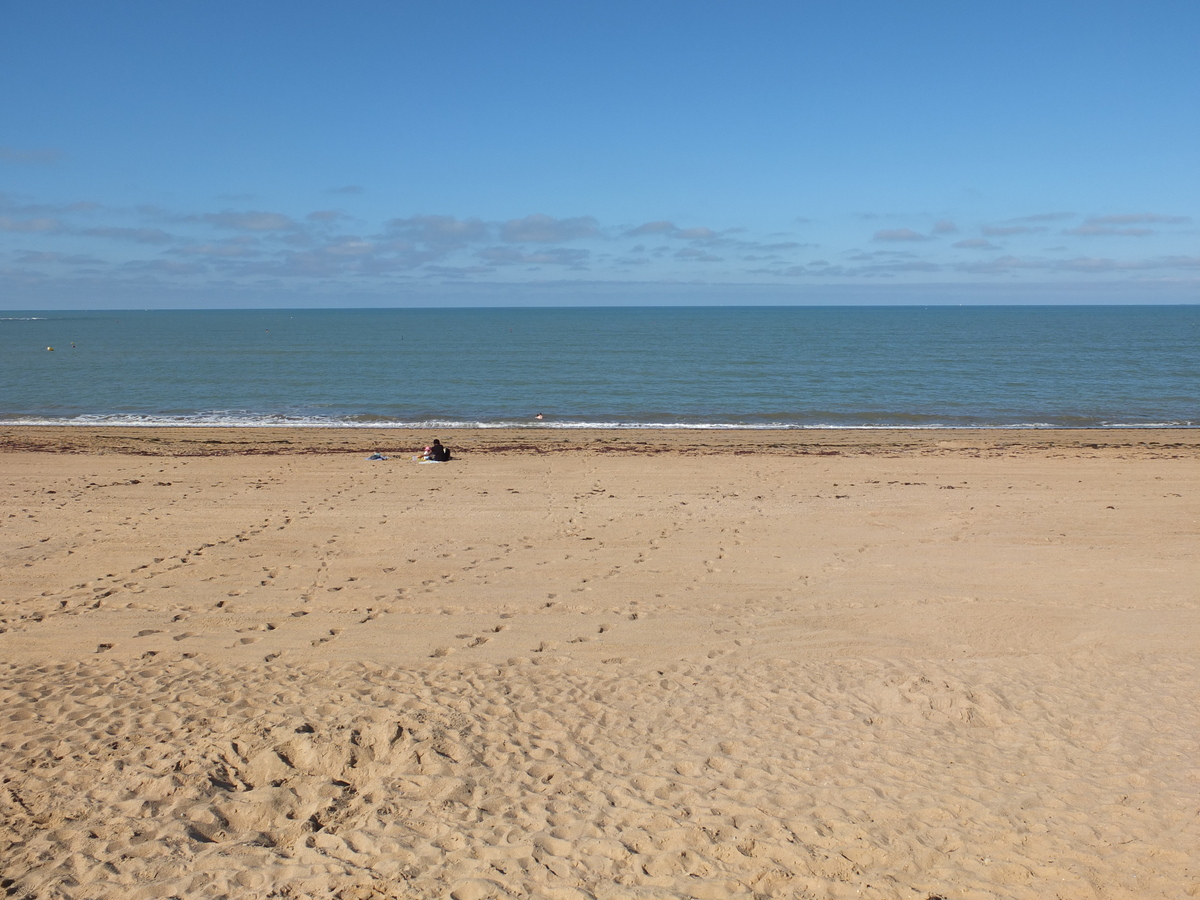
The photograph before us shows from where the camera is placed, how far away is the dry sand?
4785mm

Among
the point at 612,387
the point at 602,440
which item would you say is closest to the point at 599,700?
the point at 602,440

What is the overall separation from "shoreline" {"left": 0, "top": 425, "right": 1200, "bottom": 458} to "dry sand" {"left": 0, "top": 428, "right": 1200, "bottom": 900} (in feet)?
23.9

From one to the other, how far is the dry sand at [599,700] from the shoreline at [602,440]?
23.9 feet

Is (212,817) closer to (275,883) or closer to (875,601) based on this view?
(275,883)

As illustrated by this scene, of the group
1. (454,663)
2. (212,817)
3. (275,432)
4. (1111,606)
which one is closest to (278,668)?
(454,663)

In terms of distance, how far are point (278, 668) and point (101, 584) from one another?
3725 mm

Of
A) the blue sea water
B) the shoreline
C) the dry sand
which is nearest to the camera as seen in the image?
the dry sand

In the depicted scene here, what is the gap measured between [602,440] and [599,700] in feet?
54.4

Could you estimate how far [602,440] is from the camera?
914 inches

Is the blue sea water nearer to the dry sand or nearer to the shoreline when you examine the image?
the shoreline

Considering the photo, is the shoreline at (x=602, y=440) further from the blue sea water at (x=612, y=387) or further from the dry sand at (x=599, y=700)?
the dry sand at (x=599, y=700)

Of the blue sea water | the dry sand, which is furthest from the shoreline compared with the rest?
the dry sand

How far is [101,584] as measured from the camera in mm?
9484

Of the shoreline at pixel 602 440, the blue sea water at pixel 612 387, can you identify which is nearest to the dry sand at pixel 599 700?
the shoreline at pixel 602 440
